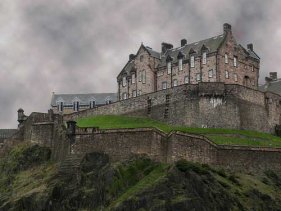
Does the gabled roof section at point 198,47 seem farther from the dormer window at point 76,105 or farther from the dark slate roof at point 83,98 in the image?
the dormer window at point 76,105

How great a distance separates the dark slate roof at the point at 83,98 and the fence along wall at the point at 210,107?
112 feet

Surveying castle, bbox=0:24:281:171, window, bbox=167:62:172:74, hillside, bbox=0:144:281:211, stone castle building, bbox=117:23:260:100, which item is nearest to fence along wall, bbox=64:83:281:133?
castle, bbox=0:24:281:171

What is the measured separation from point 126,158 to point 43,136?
42.1ft

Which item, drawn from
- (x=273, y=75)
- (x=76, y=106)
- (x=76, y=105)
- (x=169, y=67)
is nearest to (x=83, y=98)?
(x=76, y=105)

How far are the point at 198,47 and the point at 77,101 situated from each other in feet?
114

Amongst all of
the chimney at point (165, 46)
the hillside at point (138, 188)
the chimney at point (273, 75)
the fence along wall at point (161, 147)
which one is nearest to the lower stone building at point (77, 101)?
the chimney at point (165, 46)

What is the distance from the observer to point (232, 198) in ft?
199

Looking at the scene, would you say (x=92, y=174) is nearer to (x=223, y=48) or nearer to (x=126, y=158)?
(x=126, y=158)

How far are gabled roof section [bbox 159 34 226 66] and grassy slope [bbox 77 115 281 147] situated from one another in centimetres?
1281

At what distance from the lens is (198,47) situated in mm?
87000

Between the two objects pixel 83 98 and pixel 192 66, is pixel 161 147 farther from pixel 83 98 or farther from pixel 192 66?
pixel 83 98

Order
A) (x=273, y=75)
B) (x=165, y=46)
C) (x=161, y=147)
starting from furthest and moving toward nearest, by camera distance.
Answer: (x=273, y=75) < (x=165, y=46) < (x=161, y=147)

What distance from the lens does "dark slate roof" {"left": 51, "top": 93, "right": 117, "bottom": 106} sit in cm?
11550

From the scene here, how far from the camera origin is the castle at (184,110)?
65000 mm
